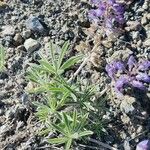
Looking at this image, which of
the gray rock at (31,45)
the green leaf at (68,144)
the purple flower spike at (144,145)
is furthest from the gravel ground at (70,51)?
the green leaf at (68,144)

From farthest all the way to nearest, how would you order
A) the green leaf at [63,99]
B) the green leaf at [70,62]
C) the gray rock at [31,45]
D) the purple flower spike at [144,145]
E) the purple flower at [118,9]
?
the gray rock at [31,45], the purple flower at [118,9], the green leaf at [70,62], the green leaf at [63,99], the purple flower spike at [144,145]

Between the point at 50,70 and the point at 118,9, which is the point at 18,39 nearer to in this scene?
the point at 50,70

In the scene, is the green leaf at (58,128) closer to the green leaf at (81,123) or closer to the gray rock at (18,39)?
the green leaf at (81,123)

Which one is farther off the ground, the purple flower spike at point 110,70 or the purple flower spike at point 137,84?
the purple flower spike at point 110,70

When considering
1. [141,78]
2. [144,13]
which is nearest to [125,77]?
[141,78]

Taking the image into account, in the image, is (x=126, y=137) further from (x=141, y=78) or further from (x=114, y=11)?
(x=114, y=11)

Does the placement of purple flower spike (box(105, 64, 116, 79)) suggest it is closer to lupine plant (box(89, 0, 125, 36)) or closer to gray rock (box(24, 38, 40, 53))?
lupine plant (box(89, 0, 125, 36))

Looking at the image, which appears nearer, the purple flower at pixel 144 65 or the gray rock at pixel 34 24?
the purple flower at pixel 144 65
